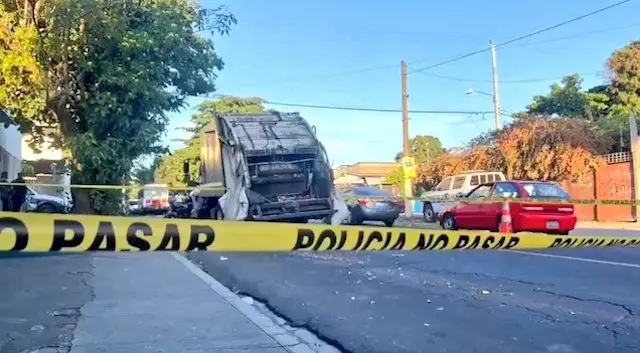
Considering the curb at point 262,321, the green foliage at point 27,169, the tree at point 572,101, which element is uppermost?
the tree at point 572,101

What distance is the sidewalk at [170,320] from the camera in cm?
545

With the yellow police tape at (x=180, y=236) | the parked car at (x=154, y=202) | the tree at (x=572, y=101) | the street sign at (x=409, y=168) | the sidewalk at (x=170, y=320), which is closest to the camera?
the yellow police tape at (x=180, y=236)

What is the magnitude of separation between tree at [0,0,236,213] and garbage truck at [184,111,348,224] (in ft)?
8.23

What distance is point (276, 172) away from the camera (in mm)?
14602

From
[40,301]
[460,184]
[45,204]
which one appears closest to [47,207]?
[45,204]

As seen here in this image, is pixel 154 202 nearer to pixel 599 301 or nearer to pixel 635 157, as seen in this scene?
pixel 635 157

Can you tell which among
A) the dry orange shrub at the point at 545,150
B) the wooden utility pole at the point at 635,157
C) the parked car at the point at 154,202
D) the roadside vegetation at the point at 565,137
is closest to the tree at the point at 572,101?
the roadside vegetation at the point at 565,137

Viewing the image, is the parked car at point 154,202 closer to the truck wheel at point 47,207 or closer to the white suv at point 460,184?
the truck wheel at point 47,207

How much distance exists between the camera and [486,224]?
50.5 feet

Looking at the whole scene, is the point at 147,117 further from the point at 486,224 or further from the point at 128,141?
the point at 486,224

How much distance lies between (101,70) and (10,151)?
770 inches

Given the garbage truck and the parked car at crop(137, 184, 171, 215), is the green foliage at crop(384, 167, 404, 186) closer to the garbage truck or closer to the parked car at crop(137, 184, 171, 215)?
the parked car at crop(137, 184, 171, 215)

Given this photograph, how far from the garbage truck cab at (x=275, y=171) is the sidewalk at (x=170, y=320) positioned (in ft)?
16.1

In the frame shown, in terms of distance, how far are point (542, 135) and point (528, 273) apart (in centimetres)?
1952
